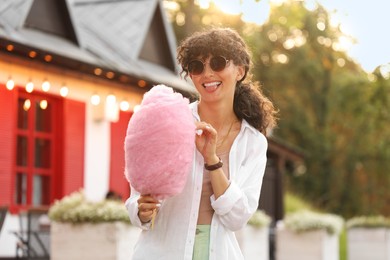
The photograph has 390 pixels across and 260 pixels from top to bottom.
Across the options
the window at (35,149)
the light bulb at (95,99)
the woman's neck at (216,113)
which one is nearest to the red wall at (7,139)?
the window at (35,149)

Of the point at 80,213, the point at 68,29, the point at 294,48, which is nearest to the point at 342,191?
the point at 294,48

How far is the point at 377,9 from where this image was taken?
54.2ft

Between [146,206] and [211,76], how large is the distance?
2.02 ft

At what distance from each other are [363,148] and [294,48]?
4.72m

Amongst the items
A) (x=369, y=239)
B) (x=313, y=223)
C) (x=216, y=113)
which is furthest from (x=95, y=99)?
(x=216, y=113)

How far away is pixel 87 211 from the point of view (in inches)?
401

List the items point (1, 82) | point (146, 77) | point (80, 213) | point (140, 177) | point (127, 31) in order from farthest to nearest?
1. point (127, 31)
2. point (146, 77)
3. point (1, 82)
4. point (80, 213)
5. point (140, 177)

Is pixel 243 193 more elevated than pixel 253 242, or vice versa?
pixel 253 242

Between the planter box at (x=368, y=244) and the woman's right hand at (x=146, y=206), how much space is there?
1409 centimetres

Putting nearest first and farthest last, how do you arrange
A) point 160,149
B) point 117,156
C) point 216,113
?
point 160,149 < point 216,113 < point 117,156

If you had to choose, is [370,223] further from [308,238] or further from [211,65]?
[211,65]

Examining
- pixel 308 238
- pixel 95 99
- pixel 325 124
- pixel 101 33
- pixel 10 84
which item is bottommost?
pixel 308 238

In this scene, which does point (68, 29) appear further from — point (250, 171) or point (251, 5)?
point (250, 171)

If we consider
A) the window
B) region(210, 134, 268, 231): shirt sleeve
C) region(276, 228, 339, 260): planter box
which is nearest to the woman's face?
region(210, 134, 268, 231): shirt sleeve
